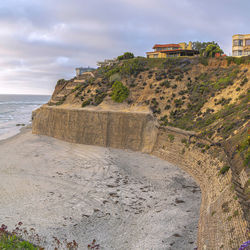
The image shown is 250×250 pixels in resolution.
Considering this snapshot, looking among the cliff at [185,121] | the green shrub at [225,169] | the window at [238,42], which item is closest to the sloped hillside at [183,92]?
the cliff at [185,121]

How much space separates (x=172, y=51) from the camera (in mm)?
56250

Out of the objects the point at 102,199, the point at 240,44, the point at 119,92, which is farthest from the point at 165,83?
the point at 102,199

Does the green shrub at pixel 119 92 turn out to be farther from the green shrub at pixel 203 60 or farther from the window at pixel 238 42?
the window at pixel 238 42

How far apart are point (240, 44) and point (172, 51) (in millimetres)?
14721

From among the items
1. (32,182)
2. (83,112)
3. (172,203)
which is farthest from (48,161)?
(172,203)

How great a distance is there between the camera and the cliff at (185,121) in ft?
47.2

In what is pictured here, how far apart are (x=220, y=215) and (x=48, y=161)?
2317cm

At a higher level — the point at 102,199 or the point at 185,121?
the point at 185,121

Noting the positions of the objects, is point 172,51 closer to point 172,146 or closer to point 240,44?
point 240,44

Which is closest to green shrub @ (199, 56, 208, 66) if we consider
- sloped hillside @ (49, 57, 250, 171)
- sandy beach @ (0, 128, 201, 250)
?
sloped hillside @ (49, 57, 250, 171)

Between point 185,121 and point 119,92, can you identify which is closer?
point 185,121

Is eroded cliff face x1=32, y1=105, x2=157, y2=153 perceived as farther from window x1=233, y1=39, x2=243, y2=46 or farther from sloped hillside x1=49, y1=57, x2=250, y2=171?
window x1=233, y1=39, x2=243, y2=46

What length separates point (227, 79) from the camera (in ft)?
120

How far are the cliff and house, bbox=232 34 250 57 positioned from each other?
12.4 metres
